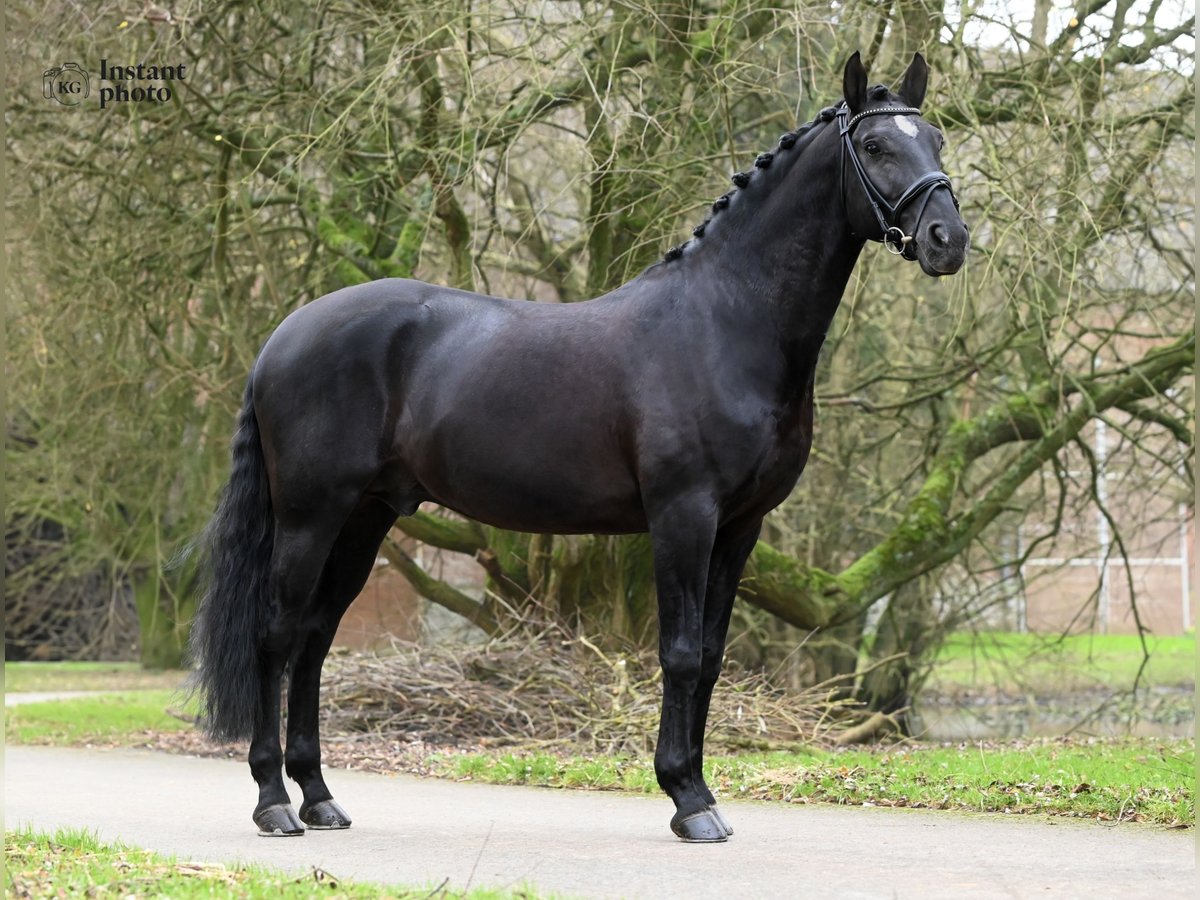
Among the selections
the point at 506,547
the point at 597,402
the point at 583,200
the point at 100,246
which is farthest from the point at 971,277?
the point at 100,246

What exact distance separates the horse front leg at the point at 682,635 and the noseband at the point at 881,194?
112cm

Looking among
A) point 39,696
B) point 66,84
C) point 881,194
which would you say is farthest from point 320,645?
point 39,696

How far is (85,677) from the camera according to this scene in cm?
1984

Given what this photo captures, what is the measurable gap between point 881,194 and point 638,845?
2441 mm

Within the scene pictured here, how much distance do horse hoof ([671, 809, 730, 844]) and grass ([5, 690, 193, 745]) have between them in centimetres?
455

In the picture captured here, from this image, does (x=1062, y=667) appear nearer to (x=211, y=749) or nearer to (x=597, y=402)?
(x=211, y=749)

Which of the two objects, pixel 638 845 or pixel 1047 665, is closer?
pixel 638 845

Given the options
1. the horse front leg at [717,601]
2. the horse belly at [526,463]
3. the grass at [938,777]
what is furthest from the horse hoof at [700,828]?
the grass at [938,777]

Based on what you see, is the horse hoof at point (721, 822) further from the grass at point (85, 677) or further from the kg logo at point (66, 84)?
the grass at point (85, 677)

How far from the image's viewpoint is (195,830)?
5.57 metres

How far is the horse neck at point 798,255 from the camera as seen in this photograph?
201 inches

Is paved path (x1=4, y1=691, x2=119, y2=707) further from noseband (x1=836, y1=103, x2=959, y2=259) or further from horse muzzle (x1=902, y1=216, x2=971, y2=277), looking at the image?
horse muzzle (x1=902, y1=216, x2=971, y2=277)

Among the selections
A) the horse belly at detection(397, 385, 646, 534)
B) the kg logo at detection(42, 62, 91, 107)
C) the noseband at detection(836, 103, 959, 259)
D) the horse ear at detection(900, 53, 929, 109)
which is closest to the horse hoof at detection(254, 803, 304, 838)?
the horse belly at detection(397, 385, 646, 534)

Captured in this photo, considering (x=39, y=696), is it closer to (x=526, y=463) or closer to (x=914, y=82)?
(x=526, y=463)
